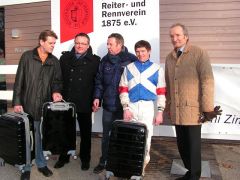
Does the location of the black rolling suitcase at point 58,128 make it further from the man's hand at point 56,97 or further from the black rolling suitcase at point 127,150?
the black rolling suitcase at point 127,150

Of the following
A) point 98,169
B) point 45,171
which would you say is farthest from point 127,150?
point 45,171

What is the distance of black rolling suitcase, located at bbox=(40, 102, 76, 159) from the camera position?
445cm

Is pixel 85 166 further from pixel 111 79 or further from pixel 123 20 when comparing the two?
pixel 123 20

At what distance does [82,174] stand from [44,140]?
0.69 m

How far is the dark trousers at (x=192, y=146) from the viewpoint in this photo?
4051 millimetres

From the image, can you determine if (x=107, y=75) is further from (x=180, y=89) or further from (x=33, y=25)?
(x=33, y=25)

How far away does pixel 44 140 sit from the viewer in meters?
4.49

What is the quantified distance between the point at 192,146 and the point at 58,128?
1.73 m

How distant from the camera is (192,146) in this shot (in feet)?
13.3

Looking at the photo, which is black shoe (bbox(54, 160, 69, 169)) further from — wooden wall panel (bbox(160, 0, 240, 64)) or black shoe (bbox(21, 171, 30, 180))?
wooden wall panel (bbox(160, 0, 240, 64))

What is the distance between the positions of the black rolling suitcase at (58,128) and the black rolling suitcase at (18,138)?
0.18 m

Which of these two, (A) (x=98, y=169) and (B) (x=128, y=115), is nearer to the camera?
(B) (x=128, y=115)

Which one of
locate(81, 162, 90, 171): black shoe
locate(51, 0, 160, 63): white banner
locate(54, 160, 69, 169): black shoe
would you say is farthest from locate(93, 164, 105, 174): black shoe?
locate(51, 0, 160, 63): white banner

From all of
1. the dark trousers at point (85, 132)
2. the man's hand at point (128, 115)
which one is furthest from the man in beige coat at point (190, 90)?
the dark trousers at point (85, 132)
